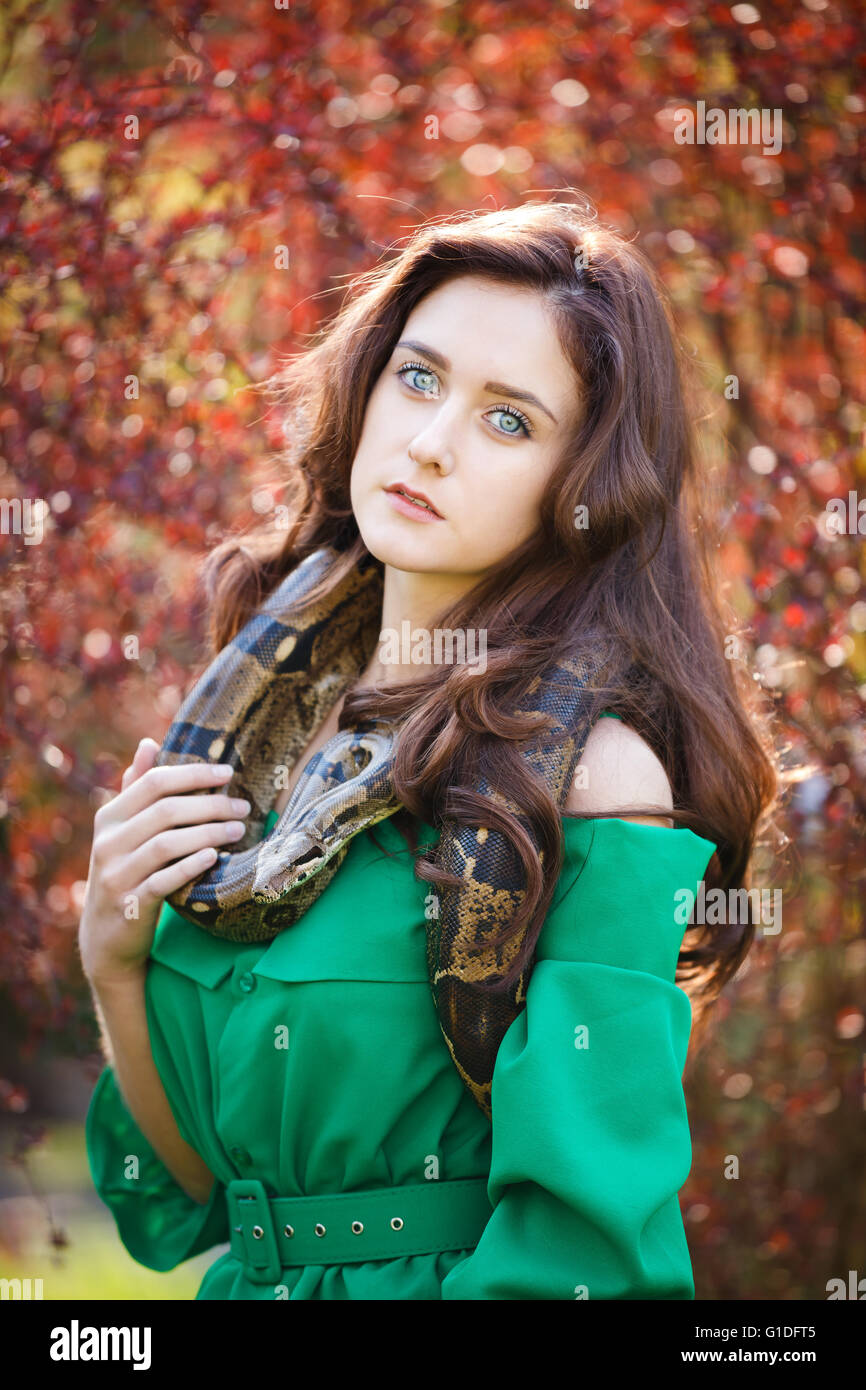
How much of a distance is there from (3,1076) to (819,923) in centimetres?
325

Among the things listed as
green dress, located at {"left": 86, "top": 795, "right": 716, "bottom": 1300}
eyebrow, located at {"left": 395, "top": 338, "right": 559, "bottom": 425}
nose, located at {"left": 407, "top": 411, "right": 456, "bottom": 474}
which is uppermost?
eyebrow, located at {"left": 395, "top": 338, "right": 559, "bottom": 425}

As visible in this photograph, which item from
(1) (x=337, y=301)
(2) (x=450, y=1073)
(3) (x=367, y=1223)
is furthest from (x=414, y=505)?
(1) (x=337, y=301)

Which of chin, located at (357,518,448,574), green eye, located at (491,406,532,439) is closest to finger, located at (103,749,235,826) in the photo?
chin, located at (357,518,448,574)

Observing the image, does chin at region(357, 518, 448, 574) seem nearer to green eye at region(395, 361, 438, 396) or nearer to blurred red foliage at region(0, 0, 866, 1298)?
green eye at region(395, 361, 438, 396)

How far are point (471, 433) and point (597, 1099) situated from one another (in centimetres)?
122

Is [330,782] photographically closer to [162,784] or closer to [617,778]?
[162,784]

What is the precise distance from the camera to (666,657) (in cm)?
233

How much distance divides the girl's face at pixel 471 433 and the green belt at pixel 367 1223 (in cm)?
120

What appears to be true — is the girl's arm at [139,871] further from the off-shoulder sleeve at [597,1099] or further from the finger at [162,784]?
the off-shoulder sleeve at [597,1099]

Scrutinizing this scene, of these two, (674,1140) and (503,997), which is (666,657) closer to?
(503,997)

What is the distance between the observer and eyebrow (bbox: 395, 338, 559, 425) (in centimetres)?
220

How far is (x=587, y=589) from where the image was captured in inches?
93.4

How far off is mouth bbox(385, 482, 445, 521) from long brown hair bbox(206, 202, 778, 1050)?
0.74ft
